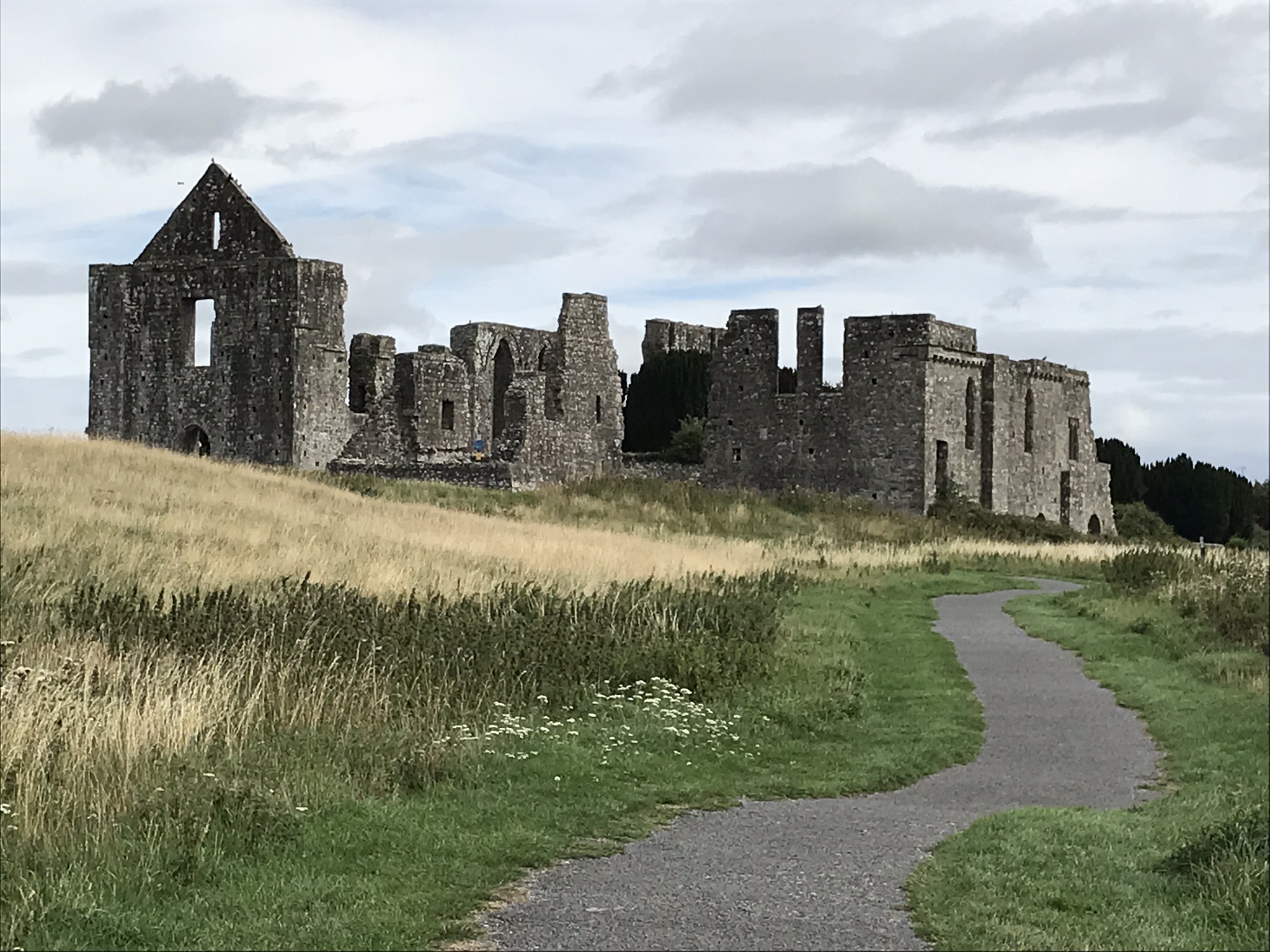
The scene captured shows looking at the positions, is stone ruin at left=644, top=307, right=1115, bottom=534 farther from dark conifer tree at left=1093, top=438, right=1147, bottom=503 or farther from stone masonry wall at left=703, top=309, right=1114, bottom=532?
dark conifer tree at left=1093, top=438, right=1147, bottom=503

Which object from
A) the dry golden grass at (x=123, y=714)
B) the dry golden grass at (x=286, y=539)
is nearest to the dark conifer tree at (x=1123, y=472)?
the dry golden grass at (x=286, y=539)

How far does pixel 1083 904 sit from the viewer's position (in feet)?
28.5

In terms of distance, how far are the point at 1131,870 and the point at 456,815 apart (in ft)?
13.0

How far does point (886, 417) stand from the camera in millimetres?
48562

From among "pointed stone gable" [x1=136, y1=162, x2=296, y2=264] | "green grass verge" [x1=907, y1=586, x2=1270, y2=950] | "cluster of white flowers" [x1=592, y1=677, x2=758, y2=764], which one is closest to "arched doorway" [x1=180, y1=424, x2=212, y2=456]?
"pointed stone gable" [x1=136, y1=162, x2=296, y2=264]

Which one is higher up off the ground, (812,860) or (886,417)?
(886,417)

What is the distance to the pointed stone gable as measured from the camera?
43.5m

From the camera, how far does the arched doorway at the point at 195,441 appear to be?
44.3 m

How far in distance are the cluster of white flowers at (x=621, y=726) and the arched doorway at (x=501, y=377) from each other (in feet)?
117

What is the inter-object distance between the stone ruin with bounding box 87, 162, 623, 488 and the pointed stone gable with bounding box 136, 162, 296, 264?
0.12ft

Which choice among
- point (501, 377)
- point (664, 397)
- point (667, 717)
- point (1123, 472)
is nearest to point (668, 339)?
point (664, 397)

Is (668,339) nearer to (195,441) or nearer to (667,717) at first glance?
(195,441)

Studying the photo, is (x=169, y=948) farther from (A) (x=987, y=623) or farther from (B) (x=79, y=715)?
(A) (x=987, y=623)

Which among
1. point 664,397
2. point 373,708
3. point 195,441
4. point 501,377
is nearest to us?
point 373,708
